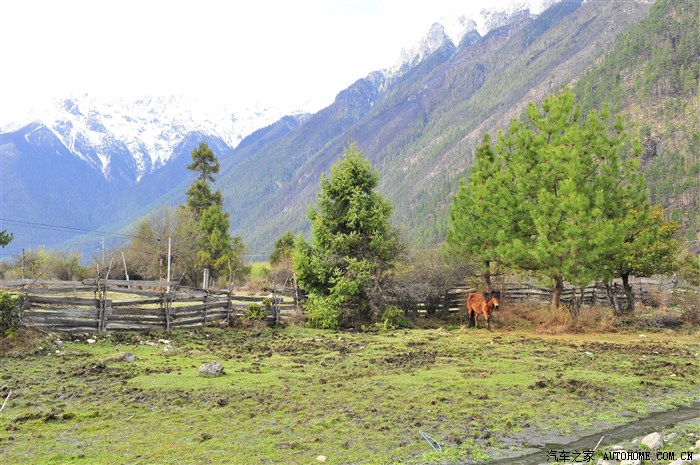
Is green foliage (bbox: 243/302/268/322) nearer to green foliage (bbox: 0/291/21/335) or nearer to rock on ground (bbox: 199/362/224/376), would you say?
green foliage (bbox: 0/291/21/335)

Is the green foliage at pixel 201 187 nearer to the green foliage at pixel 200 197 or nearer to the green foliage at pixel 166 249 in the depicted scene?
the green foliage at pixel 200 197

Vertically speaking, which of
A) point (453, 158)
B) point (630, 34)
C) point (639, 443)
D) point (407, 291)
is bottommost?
point (639, 443)

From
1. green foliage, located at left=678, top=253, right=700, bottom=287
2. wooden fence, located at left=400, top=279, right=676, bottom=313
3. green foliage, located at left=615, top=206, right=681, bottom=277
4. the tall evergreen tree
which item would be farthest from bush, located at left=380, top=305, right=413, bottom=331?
the tall evergreen tree

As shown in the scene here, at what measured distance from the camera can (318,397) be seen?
10.6 m

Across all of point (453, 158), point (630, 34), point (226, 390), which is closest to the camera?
point (226, 390)

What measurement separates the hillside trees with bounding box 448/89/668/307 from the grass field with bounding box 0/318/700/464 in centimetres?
446

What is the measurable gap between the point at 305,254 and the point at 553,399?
1586 cm

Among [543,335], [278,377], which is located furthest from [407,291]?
[278,377]

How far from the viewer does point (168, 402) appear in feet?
33.4

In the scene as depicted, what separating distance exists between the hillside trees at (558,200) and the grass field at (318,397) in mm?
4456

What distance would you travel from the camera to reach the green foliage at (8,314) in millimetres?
16203

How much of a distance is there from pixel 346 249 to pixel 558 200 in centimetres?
905

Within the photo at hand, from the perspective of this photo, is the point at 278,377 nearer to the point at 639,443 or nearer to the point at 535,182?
the point at 639,443

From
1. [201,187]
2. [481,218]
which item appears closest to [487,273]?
[481,218]
